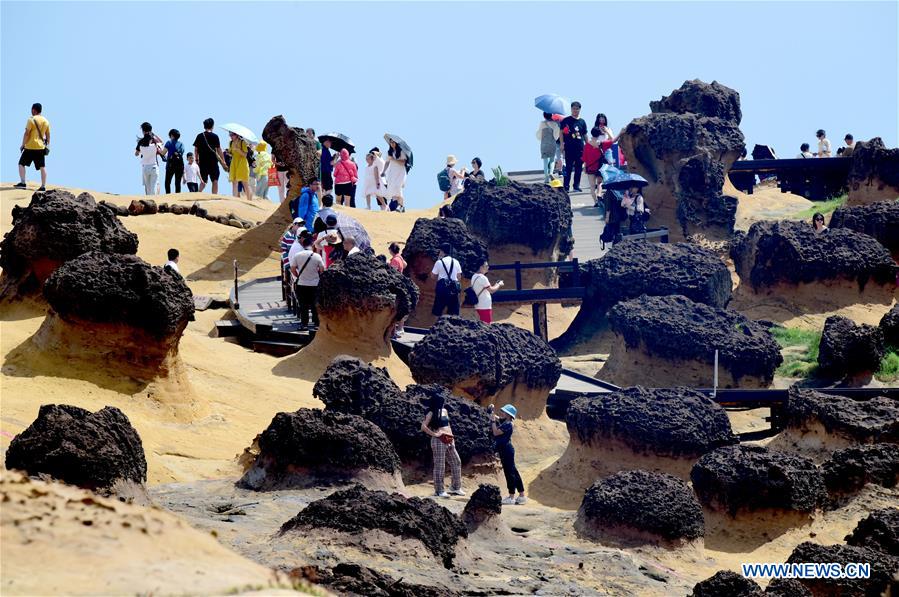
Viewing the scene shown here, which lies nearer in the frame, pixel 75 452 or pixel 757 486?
pixel 75 452

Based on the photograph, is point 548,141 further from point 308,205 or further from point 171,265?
point 171,265

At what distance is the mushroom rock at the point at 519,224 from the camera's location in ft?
95.2

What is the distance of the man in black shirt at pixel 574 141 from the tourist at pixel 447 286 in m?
8.66

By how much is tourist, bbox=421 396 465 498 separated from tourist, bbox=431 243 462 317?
6583mm

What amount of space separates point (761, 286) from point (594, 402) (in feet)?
31.2

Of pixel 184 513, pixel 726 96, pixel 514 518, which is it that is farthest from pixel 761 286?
pixel 184 513

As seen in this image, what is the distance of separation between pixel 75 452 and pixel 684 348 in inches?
466

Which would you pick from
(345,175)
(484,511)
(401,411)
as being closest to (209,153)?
(345,175)

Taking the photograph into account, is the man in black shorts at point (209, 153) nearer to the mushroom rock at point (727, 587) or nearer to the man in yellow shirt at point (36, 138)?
the man in yellow shirt at point (36, 138)

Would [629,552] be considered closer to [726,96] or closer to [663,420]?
[663,420]

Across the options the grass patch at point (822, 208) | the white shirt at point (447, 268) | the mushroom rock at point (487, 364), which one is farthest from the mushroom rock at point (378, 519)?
the grass patch at point (822, 208)

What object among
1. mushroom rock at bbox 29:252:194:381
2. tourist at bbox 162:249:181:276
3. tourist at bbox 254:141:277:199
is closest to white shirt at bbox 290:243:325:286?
tourist at bbox 162:249:181:276

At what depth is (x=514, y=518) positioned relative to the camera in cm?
1648

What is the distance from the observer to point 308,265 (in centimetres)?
→ 2150
